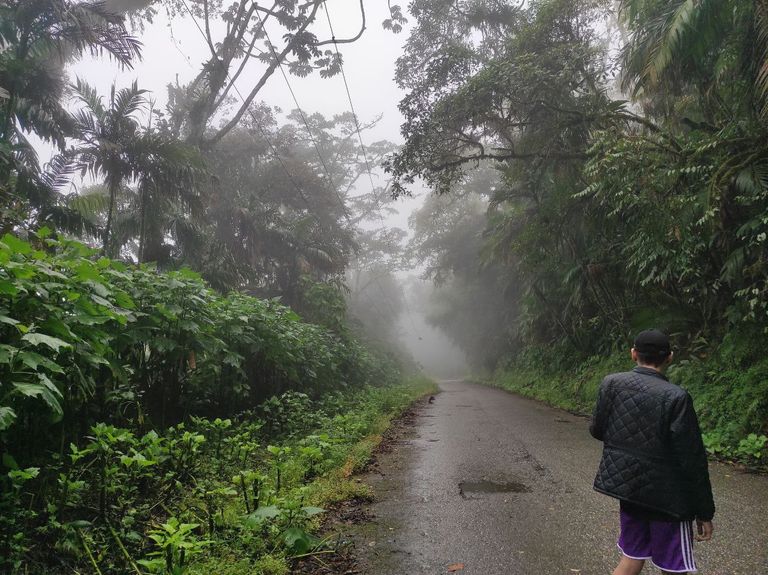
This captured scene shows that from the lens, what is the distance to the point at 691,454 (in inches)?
92.2

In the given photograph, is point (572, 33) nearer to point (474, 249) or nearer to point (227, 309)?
point (227, 309)

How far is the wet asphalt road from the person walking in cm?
86

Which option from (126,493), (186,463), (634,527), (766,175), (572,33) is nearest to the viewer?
(634,527)

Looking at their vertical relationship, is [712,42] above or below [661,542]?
above

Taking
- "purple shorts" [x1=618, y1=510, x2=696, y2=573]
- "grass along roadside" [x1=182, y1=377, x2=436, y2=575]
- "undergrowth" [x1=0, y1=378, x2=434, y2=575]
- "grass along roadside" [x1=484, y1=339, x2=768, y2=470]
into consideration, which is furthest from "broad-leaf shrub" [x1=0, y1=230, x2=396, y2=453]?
"grass along roadside" [x1=484, y1=339, x2=768, y2=470]

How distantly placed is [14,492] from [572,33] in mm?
13843

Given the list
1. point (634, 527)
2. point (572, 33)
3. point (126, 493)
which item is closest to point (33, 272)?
point (126, 493)

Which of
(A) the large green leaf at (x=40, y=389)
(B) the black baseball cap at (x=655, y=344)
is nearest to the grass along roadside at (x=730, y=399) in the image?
(B) the black baseball cap at (x=655, y=344)

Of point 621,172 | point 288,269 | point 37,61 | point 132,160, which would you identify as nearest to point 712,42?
point 621,172

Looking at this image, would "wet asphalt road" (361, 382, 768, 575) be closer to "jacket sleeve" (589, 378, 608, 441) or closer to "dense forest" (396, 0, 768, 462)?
"jacket sleeve" (589, 378, 608, 441)

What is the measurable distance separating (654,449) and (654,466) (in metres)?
0.08

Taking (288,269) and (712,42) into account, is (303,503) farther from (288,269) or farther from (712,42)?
(288,269)

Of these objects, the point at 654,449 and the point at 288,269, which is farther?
the point at 288,269

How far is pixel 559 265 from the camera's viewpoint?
14.4 m
